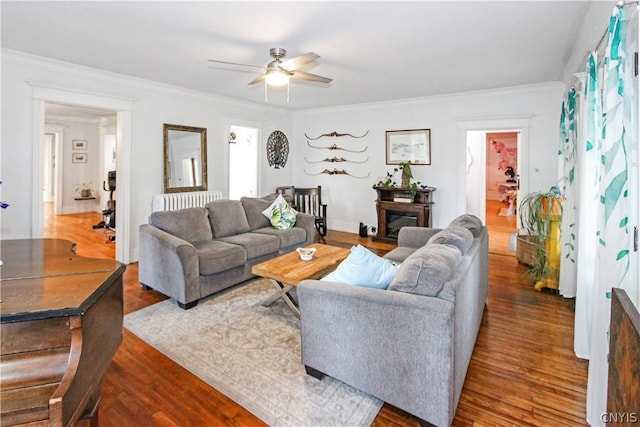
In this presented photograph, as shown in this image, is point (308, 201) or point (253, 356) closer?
point (253, 356)

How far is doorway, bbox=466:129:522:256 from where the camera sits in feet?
21.1

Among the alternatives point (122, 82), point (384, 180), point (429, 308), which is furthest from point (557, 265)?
point (122, 82)

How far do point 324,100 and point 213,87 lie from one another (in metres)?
1.98

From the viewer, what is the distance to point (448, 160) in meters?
5.84

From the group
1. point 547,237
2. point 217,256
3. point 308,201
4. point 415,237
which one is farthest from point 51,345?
point 308,201

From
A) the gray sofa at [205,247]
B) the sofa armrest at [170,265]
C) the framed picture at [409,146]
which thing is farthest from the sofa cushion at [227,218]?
the framed picture at [409,146]

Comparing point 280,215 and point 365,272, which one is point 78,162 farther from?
point 365,272

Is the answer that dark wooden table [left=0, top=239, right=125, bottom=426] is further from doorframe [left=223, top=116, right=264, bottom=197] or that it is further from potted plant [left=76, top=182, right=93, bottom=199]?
potted plant [left=76, top=182, right=93, bottom=199]

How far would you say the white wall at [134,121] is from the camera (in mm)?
3729

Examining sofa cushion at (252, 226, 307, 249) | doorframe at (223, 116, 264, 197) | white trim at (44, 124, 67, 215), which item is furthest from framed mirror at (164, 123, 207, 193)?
white trim at (44, 124, 67, 215)

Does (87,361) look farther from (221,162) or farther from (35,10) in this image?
(221,162)

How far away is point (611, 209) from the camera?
170 cm

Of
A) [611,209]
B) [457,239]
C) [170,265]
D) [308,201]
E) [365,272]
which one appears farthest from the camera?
[308,201]

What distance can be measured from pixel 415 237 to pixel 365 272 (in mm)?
1966
